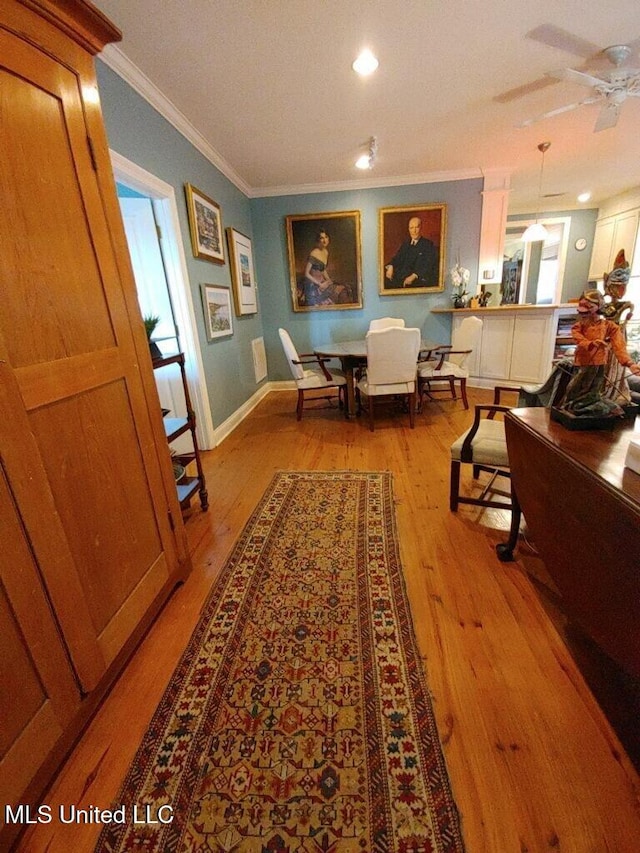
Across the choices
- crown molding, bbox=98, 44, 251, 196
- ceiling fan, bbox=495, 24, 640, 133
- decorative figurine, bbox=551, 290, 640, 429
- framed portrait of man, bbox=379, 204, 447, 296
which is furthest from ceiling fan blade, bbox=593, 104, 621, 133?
crown molding, bbox=98, 44, 251, 196

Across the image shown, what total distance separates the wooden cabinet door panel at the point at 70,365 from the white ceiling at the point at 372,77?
1388 mm

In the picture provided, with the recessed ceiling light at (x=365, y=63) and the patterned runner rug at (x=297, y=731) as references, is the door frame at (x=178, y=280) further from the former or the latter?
the patterned runner rug at (x=297, y=731)

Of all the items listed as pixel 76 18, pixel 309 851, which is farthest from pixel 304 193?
pixel 309 851

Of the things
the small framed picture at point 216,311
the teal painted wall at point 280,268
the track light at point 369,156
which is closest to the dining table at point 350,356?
the small framed picture at point 216,311

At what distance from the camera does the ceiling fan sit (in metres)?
2.04

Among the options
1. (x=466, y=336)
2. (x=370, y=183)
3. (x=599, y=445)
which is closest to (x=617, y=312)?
(x=599, y=445)

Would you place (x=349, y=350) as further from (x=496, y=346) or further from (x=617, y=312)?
(x=617, y=312)

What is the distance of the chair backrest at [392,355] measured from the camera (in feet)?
9.35

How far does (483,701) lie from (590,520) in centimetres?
64

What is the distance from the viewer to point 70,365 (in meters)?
0.98

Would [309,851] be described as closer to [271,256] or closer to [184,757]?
[184,757]

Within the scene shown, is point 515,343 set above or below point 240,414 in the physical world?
above

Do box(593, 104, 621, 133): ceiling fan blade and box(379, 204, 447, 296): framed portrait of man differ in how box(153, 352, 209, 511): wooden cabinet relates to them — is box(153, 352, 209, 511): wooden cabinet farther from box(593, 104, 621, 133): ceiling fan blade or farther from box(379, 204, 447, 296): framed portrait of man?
box(379, 204, 447, 296): framed portrait of man

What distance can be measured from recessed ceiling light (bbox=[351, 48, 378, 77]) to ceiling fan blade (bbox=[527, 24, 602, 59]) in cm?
88
